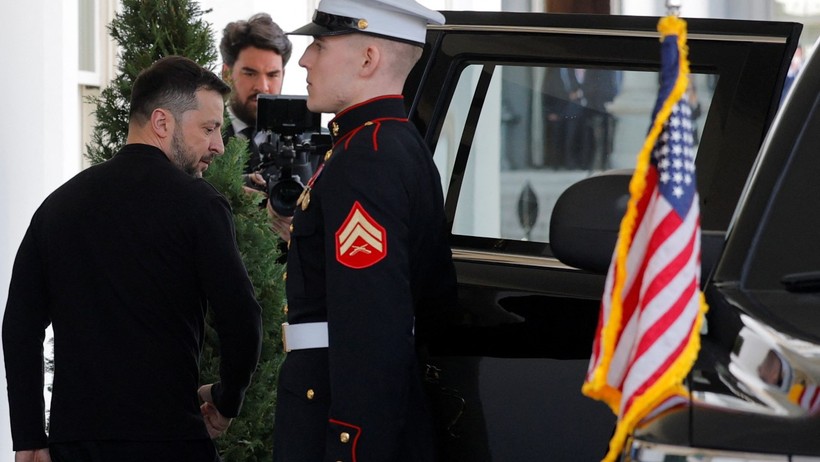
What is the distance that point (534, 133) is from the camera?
326 centimetres

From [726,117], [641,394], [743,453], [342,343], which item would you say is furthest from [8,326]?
[743,453]

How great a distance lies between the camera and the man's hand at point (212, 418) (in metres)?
3.58

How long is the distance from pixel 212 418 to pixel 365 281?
120 centimetres

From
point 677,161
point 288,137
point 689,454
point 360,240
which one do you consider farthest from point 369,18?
point 288,137

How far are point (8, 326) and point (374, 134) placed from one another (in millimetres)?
1160

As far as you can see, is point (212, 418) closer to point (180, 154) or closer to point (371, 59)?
point (180, 154)

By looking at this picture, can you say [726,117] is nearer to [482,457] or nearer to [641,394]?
[482,457]

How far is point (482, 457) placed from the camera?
2.88m

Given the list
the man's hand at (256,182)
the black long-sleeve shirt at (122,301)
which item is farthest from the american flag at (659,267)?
the man's hand at (256,182)

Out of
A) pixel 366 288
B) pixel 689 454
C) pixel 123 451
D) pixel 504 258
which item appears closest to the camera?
pixel 689 454

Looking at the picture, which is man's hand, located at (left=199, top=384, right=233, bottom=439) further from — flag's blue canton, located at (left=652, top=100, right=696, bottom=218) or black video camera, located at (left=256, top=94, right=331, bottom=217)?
flag's blue canton, located at (left=652, top=100, right=696, bottom=218)

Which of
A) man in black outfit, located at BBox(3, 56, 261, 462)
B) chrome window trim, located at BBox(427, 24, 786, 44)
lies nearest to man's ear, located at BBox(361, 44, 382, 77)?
chrome window trim, located at BBox(427, 24, 786, 44)

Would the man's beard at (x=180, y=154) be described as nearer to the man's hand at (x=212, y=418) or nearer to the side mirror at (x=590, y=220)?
the man's hand at (x=212, y=418)

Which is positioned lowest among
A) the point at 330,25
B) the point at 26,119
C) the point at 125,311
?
the point at 125,311
